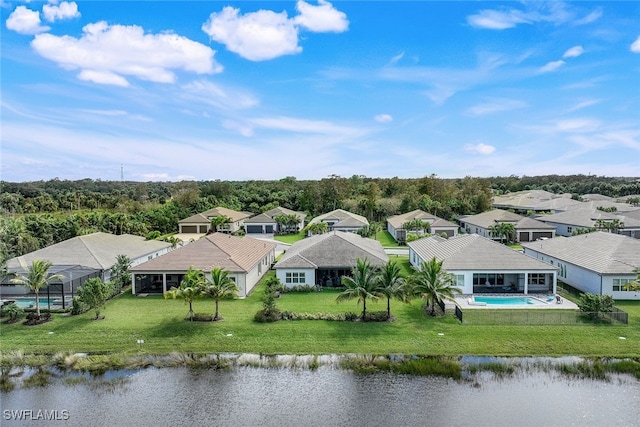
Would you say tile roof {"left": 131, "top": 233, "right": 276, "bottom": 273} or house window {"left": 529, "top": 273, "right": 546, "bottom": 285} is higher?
tile roof {"left": 131, "top": 233, "right": 276, "bottom": 273}

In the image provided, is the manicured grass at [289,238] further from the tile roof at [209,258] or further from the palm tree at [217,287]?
the palm tree at [217,287]

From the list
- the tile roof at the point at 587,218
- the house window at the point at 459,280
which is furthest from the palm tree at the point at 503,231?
the house window at the point at 459,280

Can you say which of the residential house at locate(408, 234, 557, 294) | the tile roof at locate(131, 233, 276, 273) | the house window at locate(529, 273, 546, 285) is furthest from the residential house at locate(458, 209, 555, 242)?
the tile roof at locate(131, 233, 276, 273)

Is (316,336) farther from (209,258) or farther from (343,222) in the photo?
(343,222)

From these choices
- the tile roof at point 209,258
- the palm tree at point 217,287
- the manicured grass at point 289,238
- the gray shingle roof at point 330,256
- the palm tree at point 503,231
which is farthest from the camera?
the manicured grass at point 289,238

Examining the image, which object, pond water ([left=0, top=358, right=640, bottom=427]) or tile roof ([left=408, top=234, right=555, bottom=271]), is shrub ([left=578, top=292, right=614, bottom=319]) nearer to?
tile roof ([left=408, top=234, right=555, bottom=271])

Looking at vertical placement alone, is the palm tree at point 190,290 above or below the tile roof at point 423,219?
below
